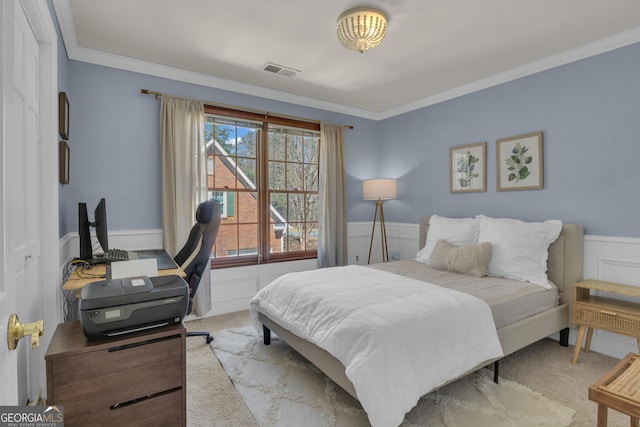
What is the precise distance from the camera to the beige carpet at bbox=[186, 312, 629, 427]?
1939mm

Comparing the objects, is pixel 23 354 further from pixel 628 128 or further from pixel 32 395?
pixel 628 128

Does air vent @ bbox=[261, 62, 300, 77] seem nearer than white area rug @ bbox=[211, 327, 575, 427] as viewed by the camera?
No

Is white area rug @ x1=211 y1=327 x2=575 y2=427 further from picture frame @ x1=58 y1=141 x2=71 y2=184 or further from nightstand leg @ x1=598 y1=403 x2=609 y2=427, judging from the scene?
picture frame @ x1=58 y1=141 x2=71 y2=184

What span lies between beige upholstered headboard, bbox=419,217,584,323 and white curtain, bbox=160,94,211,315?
3377 millimetres

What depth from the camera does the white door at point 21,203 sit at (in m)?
0.67

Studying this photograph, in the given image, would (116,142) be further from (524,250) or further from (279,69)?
(524,250)

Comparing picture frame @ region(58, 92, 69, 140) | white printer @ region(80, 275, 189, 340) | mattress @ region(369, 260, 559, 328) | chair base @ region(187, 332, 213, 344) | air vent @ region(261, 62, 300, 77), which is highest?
air vent @ region(261, 62, 300, 77)

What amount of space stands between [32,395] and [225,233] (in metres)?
2.16

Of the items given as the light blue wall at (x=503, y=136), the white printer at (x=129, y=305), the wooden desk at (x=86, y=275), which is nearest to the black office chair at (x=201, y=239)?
the wooden desk at (x=86, y=275)

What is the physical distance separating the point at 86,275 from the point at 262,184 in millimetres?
2195

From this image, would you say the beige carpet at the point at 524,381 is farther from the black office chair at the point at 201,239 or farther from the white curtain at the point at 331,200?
the white curtain at the point at 331,200

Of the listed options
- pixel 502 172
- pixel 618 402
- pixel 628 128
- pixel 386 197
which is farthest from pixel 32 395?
pixel 628 128

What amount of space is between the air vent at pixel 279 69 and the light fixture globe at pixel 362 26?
983 mm

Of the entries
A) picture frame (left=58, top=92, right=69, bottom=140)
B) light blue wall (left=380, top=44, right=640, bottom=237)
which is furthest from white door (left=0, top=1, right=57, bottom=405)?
light blue wall (left=380, top=44, right=640, bottom=237)
